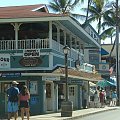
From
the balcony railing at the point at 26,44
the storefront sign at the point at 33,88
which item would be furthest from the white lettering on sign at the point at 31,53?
the storefront sign at the point at 33,88

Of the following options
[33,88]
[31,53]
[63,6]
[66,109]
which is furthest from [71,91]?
[63,6]

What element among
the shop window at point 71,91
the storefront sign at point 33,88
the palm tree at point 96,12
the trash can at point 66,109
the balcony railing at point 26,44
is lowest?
the trash can at point 66,109

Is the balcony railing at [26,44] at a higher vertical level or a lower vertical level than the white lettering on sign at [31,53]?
higher

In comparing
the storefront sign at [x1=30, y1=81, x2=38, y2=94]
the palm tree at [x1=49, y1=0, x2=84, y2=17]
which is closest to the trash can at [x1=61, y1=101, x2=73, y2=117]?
the storefront sign at [x1=30, y1=81, x2=38, y2=94]

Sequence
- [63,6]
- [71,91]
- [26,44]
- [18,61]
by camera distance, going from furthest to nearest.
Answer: [63,6] < [71,91] < [26,44] < [18,61]

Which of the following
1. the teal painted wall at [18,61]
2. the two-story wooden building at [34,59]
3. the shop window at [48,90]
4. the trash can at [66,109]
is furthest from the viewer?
the shop window at [48,90]

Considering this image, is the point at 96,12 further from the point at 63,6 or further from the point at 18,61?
the point at 18,61

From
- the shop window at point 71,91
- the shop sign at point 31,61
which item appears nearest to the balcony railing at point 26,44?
the shop sign at point 31,61

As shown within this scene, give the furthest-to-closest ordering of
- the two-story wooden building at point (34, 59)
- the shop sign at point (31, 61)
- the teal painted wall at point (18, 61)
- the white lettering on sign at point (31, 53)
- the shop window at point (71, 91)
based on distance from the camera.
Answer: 1. the shop window at point (71, 91)
2. the teal painted wall at point (18, 61)
3. the shop sign at point (31, 61)
4. the white lettering on sign at point (31, 53)
5. the two-story wooden building at point (34, 59)

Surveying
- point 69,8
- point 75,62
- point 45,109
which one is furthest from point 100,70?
point 45,109

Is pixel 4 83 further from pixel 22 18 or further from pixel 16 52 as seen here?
pixel 22 18

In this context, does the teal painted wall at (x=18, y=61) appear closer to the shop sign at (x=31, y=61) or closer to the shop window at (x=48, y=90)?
the shop sign at (x=31, y=61)

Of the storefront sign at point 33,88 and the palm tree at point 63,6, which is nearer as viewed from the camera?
the storefront sign at point 33,88

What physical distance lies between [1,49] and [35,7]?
19.8 ft
